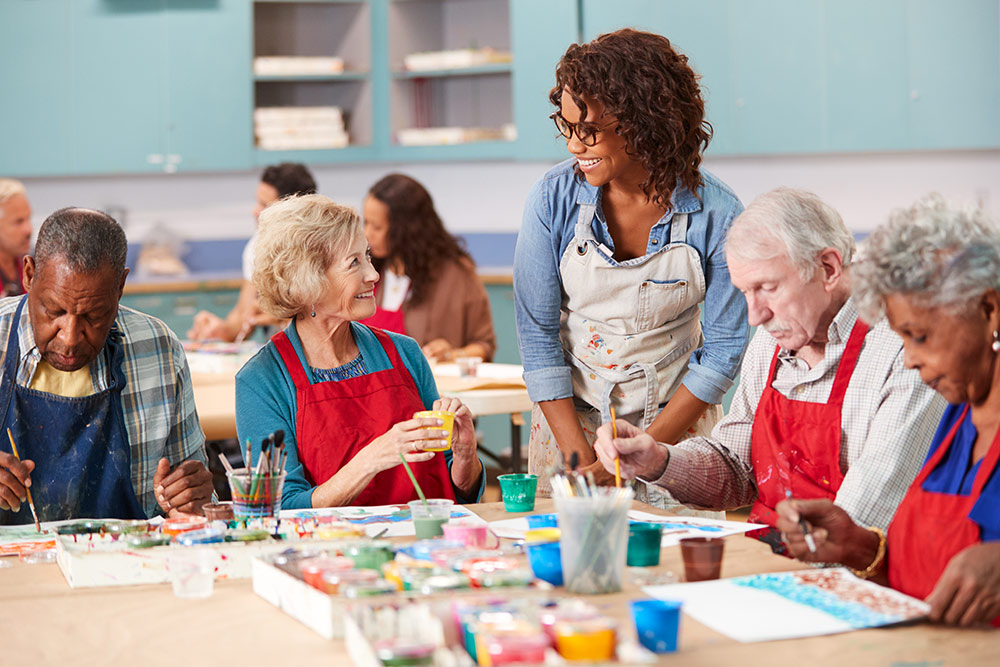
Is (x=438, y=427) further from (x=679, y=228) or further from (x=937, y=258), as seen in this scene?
(x=937, y=258)

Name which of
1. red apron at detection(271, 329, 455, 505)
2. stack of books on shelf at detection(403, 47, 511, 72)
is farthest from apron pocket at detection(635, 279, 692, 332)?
stack of books on shelf at detection(403, 47, 511, 72)

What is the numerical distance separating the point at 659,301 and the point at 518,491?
77cm

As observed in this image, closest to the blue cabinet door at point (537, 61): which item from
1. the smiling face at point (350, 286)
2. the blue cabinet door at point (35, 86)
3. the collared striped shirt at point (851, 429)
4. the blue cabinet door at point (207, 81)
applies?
the blue cabinet door at point (207, 81)

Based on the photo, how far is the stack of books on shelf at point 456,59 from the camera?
23.2 feet

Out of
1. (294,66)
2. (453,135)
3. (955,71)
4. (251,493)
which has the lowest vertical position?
(251,493)

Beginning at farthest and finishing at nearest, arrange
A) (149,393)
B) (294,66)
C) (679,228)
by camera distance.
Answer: (294,66) < (679,228) < (149,393)

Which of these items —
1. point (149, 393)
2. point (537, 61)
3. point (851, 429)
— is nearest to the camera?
point (851, 429)

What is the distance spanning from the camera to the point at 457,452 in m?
2.64

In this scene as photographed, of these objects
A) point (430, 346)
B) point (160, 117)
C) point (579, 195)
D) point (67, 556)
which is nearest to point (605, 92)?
point (579, 195)

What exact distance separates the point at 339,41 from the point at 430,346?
3.47m

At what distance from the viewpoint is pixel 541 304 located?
3.05 metres

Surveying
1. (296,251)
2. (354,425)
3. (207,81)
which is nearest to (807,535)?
(354,425)

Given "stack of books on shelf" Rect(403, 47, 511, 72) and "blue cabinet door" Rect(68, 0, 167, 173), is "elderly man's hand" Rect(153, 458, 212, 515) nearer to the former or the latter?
"stack of books on shelf" Rect(403, 47, 511, 72)

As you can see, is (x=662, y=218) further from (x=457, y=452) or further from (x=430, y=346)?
(x=430, y=346)
